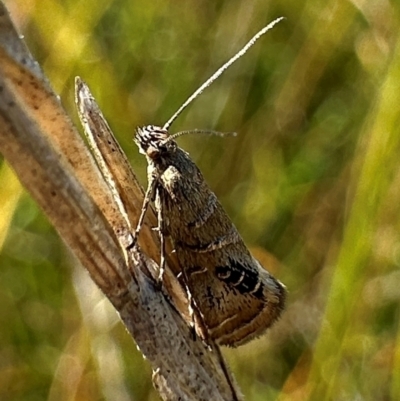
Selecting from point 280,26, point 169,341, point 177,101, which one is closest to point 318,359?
point 169,341

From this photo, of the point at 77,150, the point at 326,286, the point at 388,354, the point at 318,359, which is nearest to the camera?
the point at 77,150

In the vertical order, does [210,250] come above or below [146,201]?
below

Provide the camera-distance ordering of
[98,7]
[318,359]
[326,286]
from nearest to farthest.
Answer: [318,359] → [98,7] → [326,286]

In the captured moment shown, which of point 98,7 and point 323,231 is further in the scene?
point 323,231

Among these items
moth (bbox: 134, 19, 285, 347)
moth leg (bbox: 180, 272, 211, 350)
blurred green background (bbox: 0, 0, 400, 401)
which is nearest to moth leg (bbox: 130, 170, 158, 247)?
moth (bbox: 134, 19, 285, 347)

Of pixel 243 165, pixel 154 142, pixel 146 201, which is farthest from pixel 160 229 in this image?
pixel 243 165

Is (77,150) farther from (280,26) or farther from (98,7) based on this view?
(280,26)

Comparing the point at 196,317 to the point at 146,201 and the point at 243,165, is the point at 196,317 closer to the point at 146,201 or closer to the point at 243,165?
the point at 146,201
